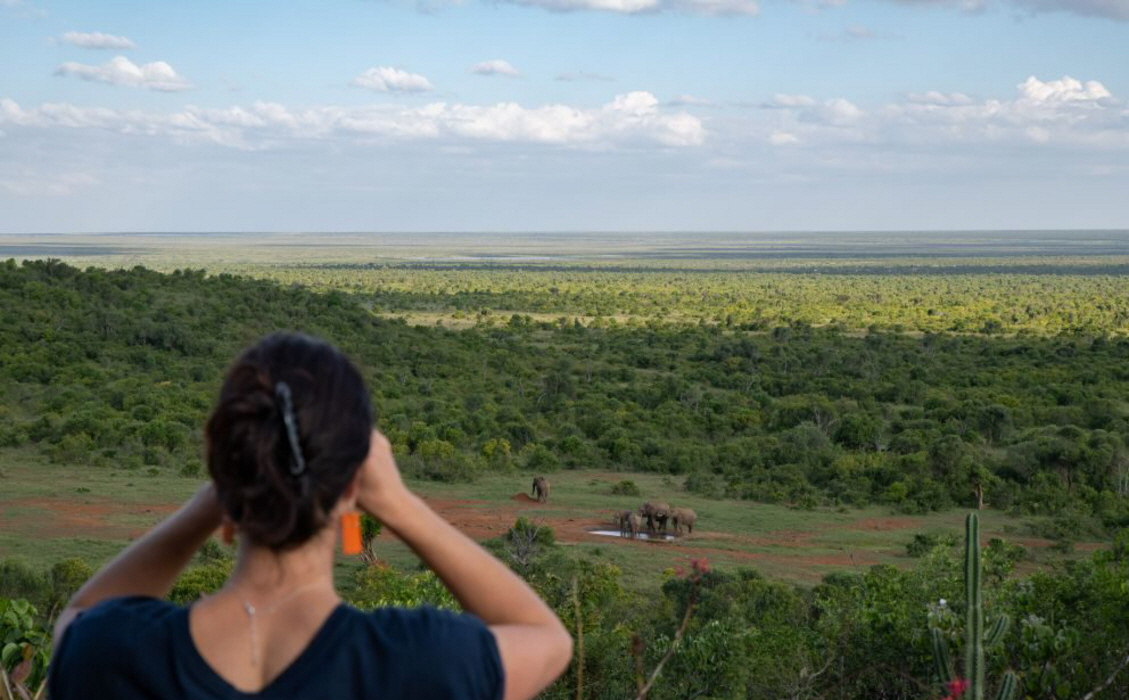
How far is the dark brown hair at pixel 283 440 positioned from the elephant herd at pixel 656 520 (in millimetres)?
22097

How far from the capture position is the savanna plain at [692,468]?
1120cm

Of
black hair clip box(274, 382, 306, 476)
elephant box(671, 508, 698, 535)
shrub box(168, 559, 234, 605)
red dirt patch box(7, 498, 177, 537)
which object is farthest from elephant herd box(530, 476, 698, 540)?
black hair clip box(274, 382, 306, 476)

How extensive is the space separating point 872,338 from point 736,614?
48.0m

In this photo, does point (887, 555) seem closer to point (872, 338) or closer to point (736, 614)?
point (736, 614)

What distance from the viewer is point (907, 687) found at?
1026cm

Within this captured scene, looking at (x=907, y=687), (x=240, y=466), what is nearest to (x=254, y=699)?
(x=240, y=466)

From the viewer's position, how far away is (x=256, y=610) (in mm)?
1699

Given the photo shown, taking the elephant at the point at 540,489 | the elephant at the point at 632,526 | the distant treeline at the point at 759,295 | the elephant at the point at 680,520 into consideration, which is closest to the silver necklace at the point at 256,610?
the elephant at the point at 632,526

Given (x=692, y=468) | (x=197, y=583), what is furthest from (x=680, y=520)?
(x=197, y=583)

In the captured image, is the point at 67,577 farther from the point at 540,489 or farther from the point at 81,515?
the point at 540,489

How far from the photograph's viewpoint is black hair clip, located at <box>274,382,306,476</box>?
1623 mm

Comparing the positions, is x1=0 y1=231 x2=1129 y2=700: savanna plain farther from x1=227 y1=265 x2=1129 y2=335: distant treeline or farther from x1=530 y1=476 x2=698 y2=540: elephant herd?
x1=227 y1=265 x2=1129 y2=335: distant treeline

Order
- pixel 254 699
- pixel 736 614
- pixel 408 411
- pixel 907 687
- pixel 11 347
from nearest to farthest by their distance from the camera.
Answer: pixel 254 699, pixel 907 687, pixel 736 614, pixel 408 411, pixel 11 347

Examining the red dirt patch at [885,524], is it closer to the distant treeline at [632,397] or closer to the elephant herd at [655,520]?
the distant treeline at [632,397]
